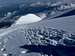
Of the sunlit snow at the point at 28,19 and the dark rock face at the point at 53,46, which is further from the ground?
the sunlit snow at the point at 28,19

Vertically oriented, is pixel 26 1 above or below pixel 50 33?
above

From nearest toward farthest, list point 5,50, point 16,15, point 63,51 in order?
point 63,51
point 5,50
point 16,15

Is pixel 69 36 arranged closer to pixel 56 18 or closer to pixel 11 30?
pixel 56 18

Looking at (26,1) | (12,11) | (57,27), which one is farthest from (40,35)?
(26,1)

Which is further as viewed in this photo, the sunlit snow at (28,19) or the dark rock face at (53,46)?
the sunlit snow at (28,19)

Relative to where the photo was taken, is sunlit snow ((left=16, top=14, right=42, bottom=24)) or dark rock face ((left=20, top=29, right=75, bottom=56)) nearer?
dark rock face ((left=20, top=29, right=75, bottom=56))

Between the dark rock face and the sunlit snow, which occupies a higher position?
the sunlit snow

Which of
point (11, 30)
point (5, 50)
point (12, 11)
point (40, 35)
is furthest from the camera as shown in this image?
point (12, 11)

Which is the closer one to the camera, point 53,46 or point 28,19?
point 53,46
